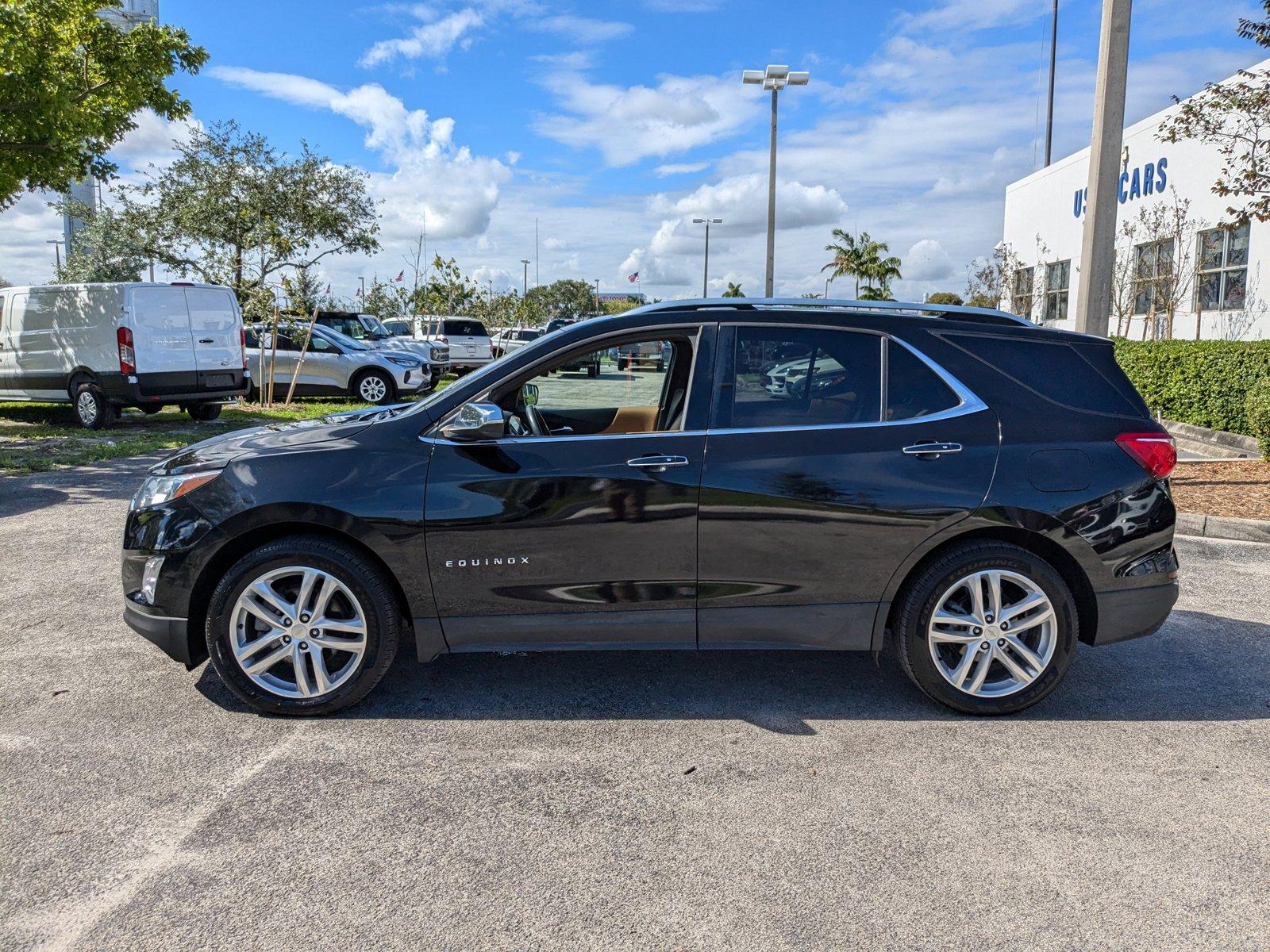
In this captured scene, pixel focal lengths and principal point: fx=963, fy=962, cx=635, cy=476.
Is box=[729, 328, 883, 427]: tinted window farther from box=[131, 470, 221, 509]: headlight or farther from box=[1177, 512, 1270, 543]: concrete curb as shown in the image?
box=[1177, 512, 1270, 543]: concrete curb

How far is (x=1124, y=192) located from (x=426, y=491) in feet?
67.8

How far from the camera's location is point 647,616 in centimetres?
389

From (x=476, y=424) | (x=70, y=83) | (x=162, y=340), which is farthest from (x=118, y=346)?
(x=476, y=424)

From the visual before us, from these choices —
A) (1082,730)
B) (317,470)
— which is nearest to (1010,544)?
(1082,730)

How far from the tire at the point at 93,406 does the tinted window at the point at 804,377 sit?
12.4m

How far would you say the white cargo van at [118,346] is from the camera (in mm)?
13188

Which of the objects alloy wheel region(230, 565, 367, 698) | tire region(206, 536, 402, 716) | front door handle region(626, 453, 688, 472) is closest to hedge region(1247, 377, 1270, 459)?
front door handle region(626, 453, 688, 472)

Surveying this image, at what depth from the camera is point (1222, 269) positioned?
16.7m

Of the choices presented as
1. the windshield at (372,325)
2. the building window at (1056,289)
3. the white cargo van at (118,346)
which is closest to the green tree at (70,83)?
the white cargo van at (118,346)

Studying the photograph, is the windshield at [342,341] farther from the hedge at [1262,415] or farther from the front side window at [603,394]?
the front side window at [603,394]

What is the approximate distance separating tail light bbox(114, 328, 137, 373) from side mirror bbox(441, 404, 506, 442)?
1111cm

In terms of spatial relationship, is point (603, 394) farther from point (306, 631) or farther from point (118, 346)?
point (118, 346)

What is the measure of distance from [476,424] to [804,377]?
4.47 ft

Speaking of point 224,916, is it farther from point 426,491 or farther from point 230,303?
point 230,303
